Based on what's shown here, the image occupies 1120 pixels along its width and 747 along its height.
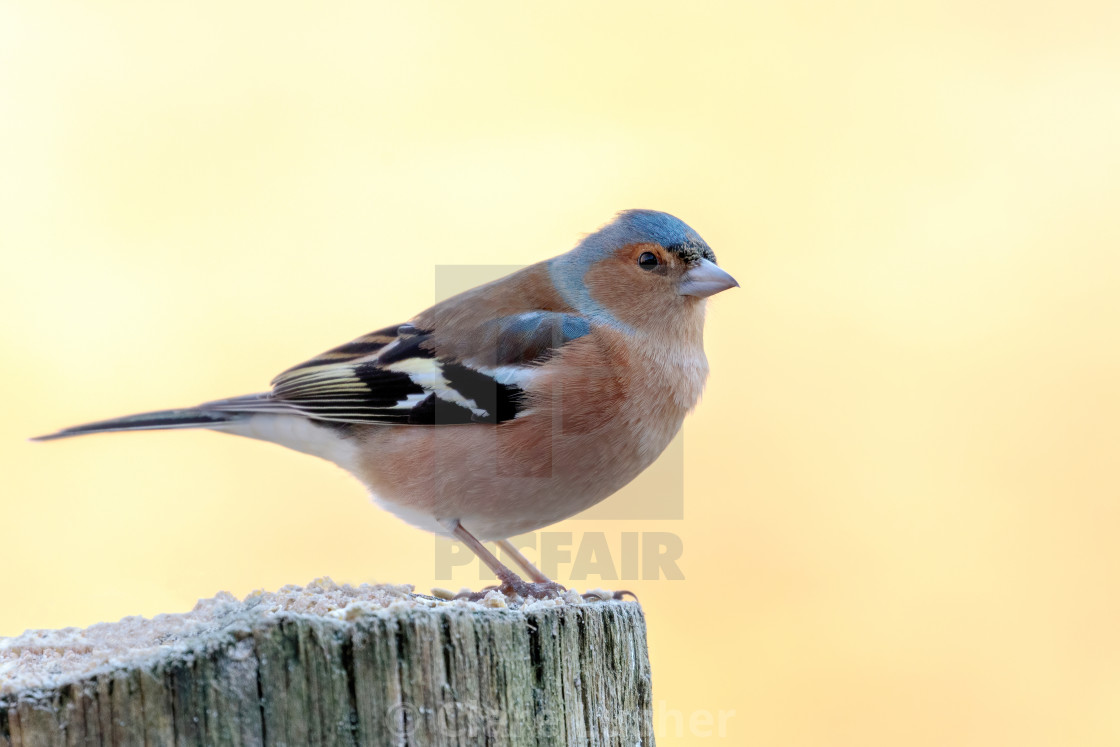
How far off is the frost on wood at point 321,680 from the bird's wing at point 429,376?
151 cm

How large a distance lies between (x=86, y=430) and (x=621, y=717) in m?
2.52

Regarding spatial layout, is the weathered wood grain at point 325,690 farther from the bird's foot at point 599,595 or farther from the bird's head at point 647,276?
the bird's head at point 647,276

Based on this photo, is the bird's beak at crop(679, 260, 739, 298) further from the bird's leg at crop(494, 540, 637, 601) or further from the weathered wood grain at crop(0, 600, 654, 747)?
the weathered wood grain at crop(0, 600, 654, 747)

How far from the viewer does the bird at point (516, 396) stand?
348 cm

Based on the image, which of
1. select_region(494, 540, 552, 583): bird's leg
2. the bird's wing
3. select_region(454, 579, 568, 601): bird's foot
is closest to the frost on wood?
select_region(454, 579, 568, 601): bird's foot

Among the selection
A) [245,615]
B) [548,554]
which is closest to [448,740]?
[245,615]

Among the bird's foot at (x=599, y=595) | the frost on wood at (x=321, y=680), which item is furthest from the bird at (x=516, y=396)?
the frost on wood at (x=321, y=680)

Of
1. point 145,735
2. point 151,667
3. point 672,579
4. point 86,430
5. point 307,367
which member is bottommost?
point 672,579

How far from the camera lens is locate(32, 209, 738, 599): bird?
11.4 ft

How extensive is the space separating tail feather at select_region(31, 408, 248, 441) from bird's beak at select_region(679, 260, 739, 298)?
202 cm

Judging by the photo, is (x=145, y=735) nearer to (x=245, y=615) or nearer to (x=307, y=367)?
(x=245, y=615)

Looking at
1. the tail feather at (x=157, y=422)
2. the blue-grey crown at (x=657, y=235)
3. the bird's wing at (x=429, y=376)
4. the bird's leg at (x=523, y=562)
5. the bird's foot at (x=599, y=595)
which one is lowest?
the bird's leg at (x=523, y=562)

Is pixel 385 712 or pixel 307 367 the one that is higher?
pixel 307 367

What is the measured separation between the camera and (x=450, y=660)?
1893 millimetres
